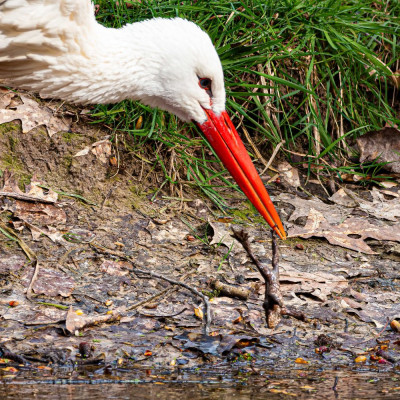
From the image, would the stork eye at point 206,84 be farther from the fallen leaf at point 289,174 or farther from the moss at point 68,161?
the fallen leaf at point 289,174

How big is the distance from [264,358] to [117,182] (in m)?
1.91

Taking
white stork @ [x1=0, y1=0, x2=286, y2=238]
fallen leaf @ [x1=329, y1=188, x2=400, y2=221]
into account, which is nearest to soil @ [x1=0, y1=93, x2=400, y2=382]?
fallen leaf @ [x1=329, y1=188, x2=400, y2=221]

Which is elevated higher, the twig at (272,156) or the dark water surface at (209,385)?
the dark water surface at (209,385)

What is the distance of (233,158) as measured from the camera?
4074 millimetres

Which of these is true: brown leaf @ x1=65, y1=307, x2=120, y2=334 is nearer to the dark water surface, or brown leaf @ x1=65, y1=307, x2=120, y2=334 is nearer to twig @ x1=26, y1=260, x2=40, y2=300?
twig @ x1=26, y1=260, x2=40, y2=300

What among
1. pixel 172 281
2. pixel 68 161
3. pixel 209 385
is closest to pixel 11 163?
pixel 68 161

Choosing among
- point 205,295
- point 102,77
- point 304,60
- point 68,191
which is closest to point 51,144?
point 68,191

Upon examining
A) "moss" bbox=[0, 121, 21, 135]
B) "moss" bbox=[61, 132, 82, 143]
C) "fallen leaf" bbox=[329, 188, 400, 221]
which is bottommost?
"fallen leaf" bbox=[329, 188, 400, 221]

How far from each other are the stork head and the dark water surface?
1.04 m

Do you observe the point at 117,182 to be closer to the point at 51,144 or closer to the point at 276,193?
the point at 51,144

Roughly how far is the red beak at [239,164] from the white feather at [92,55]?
30 cm

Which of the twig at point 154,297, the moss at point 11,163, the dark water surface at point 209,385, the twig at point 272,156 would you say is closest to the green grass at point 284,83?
the twig at point 272,156

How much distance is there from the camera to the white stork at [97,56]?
358cm

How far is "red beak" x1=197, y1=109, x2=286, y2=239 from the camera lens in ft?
13.3
